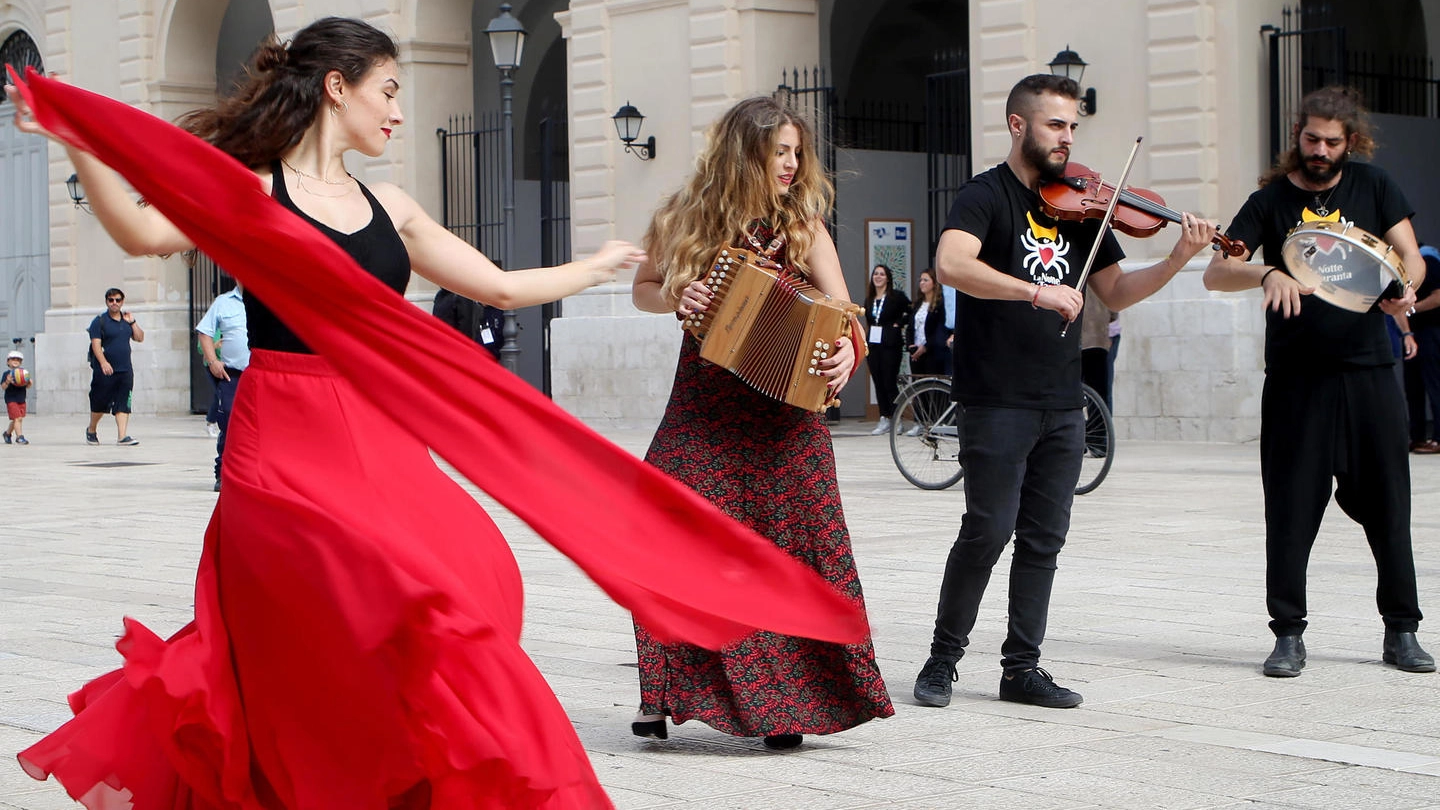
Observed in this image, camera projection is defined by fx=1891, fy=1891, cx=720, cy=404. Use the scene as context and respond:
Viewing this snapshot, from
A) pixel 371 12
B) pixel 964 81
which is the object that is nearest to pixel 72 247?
pixel 371 12

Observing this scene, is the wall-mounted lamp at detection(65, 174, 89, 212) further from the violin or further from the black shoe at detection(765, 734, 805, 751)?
the black shoe at detection(765, 734, 805, 751)

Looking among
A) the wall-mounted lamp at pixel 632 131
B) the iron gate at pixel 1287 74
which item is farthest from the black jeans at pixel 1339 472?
the wall-mounted lamp at pixel 632 131

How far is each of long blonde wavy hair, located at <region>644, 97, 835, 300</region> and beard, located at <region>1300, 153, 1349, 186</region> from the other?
6.01 feet

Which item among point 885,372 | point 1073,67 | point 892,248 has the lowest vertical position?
point 885,372

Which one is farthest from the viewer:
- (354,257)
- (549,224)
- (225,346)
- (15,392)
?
(549,224)

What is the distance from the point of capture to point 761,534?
502cm

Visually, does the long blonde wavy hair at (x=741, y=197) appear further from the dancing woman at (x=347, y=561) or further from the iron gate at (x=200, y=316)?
the iron gate at (x=200, y=316)

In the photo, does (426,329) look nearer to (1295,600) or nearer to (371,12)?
(1295,600)

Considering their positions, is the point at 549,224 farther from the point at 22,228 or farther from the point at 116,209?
the point at 116,209

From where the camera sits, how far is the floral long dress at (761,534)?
4883mm

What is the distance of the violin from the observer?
5453 mm

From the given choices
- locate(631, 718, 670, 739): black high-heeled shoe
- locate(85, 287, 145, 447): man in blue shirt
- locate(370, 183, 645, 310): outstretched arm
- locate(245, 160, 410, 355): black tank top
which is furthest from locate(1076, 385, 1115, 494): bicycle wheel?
locate(85, 287, 145, 447): man in blue shirt

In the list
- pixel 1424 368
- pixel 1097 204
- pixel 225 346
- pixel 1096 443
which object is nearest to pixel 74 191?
pixel 225 346

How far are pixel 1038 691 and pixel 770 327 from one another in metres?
1.40
